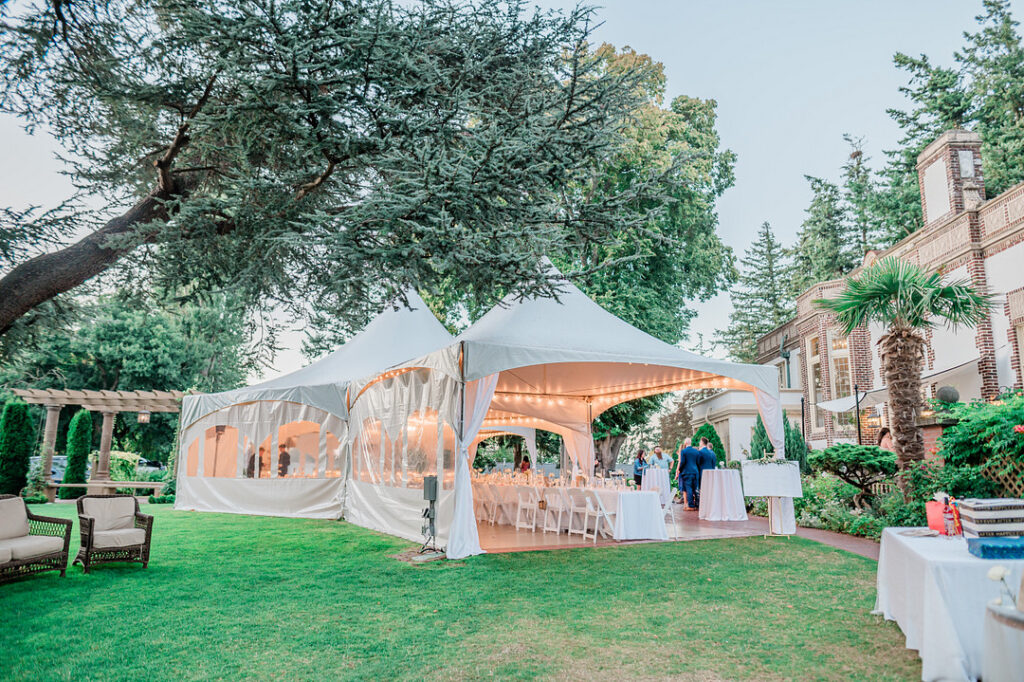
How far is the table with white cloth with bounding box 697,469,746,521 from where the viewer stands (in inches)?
487

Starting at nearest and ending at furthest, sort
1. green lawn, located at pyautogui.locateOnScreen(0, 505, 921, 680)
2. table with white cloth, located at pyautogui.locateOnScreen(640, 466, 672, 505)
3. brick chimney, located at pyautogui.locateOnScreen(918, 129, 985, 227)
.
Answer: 1. green lawn, located at pyautogui.locateOnScreen(0, 505, 921, 680)
2. table with white cloth, located at pyautogui.locateOnScreen(640, 466, 672, 505)
3. brick chimney, located at pyautogui.locateOnScreen(918, 129, 985, 227)

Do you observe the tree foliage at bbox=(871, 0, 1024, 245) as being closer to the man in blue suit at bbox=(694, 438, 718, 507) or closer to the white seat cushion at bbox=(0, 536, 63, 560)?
the man in blue suit at bbox=(694, 438, 718, 507)

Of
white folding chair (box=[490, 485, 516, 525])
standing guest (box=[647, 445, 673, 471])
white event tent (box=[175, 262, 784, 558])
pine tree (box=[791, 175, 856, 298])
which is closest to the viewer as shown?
white event tent (box=[175, 262, 784, 558])

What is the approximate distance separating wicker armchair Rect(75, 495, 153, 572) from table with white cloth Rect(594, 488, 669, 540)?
237 inches

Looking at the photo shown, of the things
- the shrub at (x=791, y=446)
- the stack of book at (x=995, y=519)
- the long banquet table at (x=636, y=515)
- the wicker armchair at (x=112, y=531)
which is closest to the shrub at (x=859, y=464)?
the long banquet table at (x=636, y=515)

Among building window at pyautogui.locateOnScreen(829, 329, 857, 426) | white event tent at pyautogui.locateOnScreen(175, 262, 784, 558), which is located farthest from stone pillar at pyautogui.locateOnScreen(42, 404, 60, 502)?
building window at pyautogui.locateOnScreen(829, 329, 857, 426)

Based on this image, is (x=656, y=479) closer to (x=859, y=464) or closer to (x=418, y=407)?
(x=859, y=464)

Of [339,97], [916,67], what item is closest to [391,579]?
[339,97]

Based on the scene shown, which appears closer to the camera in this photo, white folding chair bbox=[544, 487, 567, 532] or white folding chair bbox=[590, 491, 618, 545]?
white folding chair bbox=[590, 491, 618, 545]

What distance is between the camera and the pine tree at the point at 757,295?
140ft

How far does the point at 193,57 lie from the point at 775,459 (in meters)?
9.08

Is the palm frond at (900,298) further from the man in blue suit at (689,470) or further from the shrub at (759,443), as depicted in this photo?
the shrub at (759,443)

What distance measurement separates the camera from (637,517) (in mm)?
9789

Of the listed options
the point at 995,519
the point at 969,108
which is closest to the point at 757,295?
the point at 969,108
